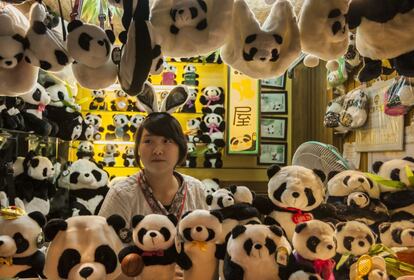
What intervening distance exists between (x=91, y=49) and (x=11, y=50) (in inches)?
7.4

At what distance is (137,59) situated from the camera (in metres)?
0.74

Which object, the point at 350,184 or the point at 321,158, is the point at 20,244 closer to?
the point at 350,184

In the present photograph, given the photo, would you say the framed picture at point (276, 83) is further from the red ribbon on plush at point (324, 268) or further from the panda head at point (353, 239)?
the red ribbon on plush at point (324, 268)

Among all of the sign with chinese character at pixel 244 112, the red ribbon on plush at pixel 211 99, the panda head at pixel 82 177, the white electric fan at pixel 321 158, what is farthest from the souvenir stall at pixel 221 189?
the red ribbon on plush at pixel 211 99

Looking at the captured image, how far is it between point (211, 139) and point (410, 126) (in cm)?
216

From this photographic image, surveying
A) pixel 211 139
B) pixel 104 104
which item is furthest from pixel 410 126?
pixel 104 104

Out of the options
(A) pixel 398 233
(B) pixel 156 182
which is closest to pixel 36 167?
(B) pixel 156 182

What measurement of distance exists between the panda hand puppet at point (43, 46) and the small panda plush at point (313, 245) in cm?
67

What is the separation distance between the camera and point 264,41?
857 millimetres

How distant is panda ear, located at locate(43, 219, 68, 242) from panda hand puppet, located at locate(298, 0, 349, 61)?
675mm

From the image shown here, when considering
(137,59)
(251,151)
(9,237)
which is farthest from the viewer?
(251,151)

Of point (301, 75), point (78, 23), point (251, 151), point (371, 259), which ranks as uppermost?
point (301, 75)

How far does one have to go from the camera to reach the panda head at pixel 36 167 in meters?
2.73

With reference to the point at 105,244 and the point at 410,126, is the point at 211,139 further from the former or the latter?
the point at 105,244
